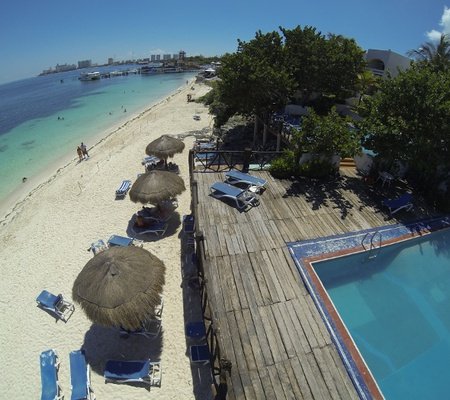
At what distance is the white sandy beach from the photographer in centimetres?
896

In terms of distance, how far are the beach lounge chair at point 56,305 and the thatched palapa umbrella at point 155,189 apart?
565 cm

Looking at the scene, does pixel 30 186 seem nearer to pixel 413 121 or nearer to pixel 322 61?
pixel 322 61

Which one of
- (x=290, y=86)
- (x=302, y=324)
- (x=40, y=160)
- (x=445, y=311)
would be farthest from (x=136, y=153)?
(x=445, y=311)

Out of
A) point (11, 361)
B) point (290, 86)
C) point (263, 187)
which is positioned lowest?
point (11, 361)

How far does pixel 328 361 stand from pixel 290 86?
1979 cm

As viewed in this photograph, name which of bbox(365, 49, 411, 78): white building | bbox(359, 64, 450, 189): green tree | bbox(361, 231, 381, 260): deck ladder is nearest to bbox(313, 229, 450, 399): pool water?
bbox(361, 231, 381, 260): deck ladder

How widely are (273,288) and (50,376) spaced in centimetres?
762

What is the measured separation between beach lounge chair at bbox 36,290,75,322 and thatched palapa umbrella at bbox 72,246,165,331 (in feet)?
9.70

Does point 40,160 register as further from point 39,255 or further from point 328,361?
point 328,361

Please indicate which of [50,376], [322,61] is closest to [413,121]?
[322,61]

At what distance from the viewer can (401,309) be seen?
31.9 ft

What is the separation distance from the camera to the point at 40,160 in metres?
31.6

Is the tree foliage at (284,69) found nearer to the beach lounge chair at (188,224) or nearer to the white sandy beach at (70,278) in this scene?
the white sandy beach at (70,278)

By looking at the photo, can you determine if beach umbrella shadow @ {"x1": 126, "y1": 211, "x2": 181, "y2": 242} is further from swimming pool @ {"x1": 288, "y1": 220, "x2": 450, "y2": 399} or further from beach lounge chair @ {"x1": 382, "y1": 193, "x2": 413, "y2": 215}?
beach lounge chair @ {"x1": 382, "y1": 193, "x2": 413, "y2": 215}
